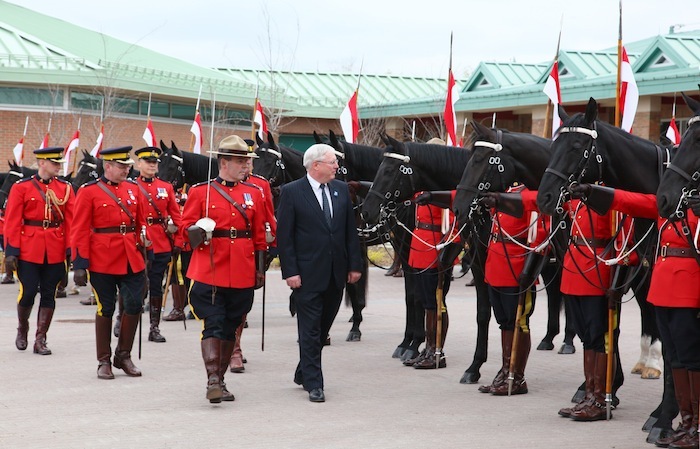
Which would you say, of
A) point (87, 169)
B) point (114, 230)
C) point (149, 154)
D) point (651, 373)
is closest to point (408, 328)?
point (651, 373)

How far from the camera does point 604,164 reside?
7207mm

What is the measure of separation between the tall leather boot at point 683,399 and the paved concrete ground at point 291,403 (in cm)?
40

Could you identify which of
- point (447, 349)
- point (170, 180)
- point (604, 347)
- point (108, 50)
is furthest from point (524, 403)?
point (108, 50)

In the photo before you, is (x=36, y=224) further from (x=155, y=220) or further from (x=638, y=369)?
(x=638, y=369)

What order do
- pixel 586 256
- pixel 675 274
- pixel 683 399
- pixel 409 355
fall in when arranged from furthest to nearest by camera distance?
pixel 409 355 < pixel 586 256 < pixel 683 399 < pixel 675 274

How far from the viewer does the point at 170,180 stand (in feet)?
44.4

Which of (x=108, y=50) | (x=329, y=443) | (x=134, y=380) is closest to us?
(x=329, y=443)

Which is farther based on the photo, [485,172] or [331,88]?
[331,88]

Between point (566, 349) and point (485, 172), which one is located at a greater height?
point (485, 172)

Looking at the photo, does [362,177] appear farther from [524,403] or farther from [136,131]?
[136,131]

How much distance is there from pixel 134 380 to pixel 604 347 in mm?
4335

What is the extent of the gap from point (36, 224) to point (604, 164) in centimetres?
662

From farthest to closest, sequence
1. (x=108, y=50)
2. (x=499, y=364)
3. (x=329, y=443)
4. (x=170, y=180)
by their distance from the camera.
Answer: (x=108, y=50)
(x=170, y=180)
(x=499, y=364)
(x=329, y=443)

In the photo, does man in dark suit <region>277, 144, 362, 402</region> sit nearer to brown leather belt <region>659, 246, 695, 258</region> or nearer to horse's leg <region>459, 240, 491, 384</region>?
horse's leg <region>459, 240, 491, 384</region>
